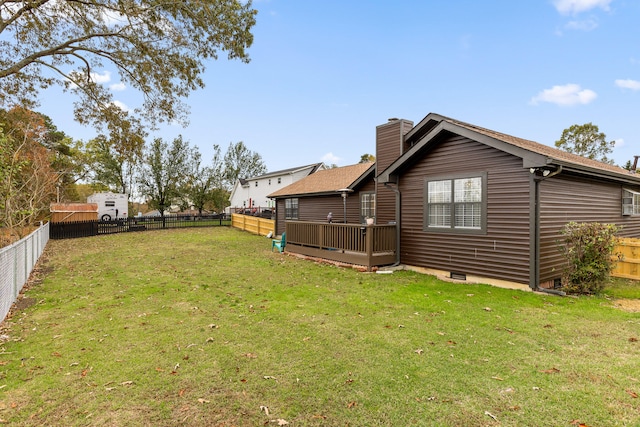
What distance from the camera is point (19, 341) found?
4.27 meters

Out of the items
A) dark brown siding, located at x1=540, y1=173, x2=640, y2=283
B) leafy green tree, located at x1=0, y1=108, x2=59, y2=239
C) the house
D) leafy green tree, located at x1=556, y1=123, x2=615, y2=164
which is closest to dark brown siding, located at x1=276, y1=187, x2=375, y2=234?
the house

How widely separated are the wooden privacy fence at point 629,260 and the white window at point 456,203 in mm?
3925

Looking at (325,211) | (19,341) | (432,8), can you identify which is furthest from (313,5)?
(19,341)

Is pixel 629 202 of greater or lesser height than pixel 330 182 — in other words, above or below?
below

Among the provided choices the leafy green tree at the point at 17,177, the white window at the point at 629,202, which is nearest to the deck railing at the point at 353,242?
the white window at the point at 629,202

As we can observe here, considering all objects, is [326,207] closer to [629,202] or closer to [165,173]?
[629,202]

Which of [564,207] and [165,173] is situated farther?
[165,173]

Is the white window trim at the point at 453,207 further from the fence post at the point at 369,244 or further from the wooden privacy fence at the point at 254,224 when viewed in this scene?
the wooden privacy fence at the point at 254,224

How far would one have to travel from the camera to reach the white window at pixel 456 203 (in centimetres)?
774

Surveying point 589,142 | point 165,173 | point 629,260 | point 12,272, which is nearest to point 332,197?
point 629,260

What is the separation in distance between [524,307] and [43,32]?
13998 millimetres

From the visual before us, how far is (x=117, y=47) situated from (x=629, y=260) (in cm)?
1541

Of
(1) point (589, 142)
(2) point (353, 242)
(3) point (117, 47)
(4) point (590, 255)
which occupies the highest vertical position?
(1) point (589, 142)

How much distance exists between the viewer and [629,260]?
8109mm
